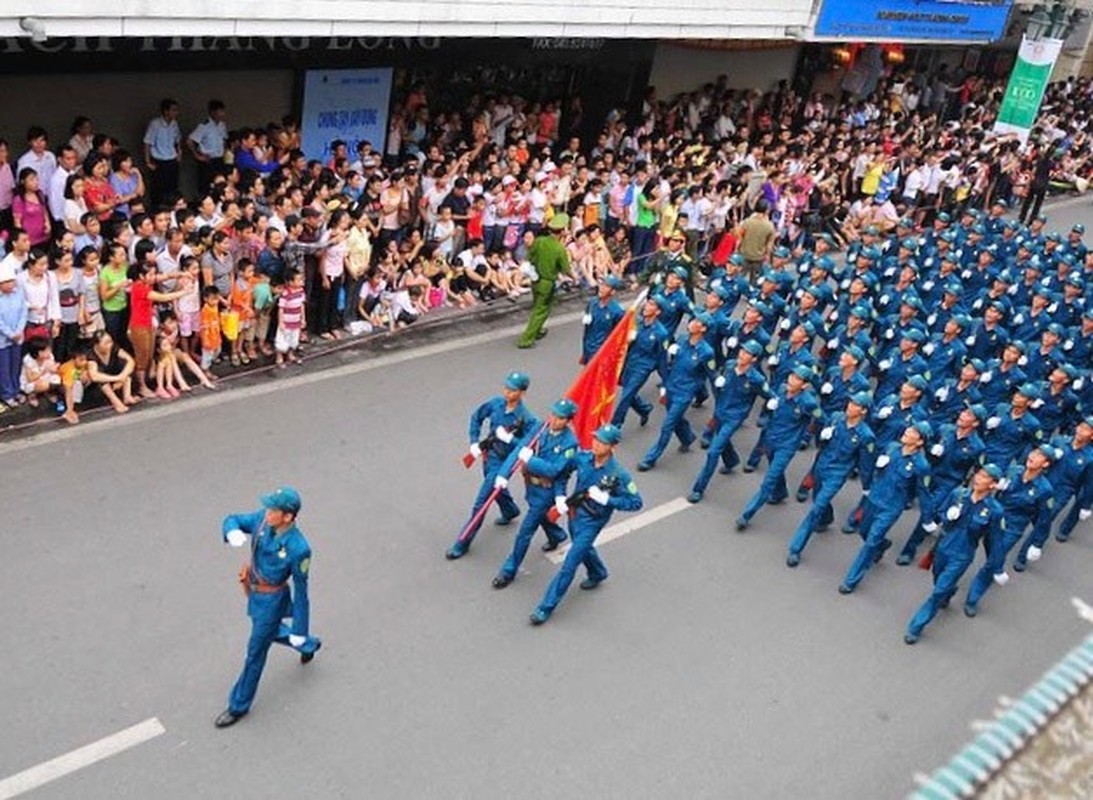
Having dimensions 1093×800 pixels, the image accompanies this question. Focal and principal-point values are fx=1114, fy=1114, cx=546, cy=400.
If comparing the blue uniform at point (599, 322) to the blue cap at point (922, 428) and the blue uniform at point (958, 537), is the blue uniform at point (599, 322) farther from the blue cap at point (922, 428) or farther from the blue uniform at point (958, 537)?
the blue uniform at point (958, 537)

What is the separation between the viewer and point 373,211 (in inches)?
461

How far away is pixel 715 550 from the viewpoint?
28.9 ft

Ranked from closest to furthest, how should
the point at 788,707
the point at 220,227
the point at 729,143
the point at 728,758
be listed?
the point at 728,758 → the point at 788,707 → the point at 220,227 → the point at 729,143

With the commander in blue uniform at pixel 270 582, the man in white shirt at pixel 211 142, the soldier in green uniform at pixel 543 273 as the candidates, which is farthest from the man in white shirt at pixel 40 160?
the commander in blue uniform at pixel 270 582

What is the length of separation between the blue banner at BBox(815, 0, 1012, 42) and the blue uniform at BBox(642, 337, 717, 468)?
10.3 m

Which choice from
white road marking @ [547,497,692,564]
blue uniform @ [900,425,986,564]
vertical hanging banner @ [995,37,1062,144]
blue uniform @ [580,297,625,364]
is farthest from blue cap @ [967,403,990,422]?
A: vertical hanging banner @ [995,37,1062,144]

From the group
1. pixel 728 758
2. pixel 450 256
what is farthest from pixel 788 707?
pixel 450 256

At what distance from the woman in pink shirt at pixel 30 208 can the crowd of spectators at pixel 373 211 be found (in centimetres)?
2

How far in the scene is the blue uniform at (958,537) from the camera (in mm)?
7844

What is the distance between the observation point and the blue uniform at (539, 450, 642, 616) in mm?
7352

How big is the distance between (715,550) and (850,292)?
4.42m

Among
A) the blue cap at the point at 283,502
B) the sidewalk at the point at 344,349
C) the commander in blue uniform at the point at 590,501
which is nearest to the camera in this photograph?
the blue cap at the point at 283,502

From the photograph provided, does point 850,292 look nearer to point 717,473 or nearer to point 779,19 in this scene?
point 717,473

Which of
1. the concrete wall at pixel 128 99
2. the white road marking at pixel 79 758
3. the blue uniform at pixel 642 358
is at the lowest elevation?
the white road marking at pixel 79 758
